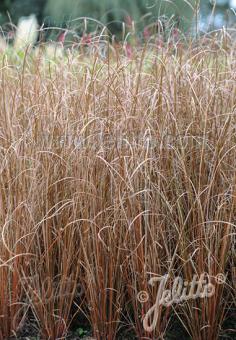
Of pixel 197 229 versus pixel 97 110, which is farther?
pixel 97 110

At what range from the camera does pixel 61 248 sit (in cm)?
282

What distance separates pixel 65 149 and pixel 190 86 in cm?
70

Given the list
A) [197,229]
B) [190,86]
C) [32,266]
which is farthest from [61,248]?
[190,86]

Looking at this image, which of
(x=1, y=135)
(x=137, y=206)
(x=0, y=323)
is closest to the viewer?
(x=137, y=206)

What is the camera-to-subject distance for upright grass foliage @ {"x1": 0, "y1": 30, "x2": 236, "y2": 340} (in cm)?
264

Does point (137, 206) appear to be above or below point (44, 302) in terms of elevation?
above

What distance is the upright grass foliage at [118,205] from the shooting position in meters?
2.64

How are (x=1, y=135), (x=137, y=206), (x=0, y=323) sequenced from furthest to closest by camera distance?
Answer: (x=1, y=135) < (x=0, y=323) < (x=137, y=206)

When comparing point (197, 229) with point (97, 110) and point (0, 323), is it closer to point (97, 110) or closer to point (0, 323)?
point (97, 110)

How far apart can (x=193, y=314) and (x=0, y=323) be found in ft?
3.07

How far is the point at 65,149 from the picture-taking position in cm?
285

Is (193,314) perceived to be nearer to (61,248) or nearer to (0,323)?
(61,248)

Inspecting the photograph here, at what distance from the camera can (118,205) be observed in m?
2.60

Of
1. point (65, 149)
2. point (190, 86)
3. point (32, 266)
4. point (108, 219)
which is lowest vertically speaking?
point (32, 266)
